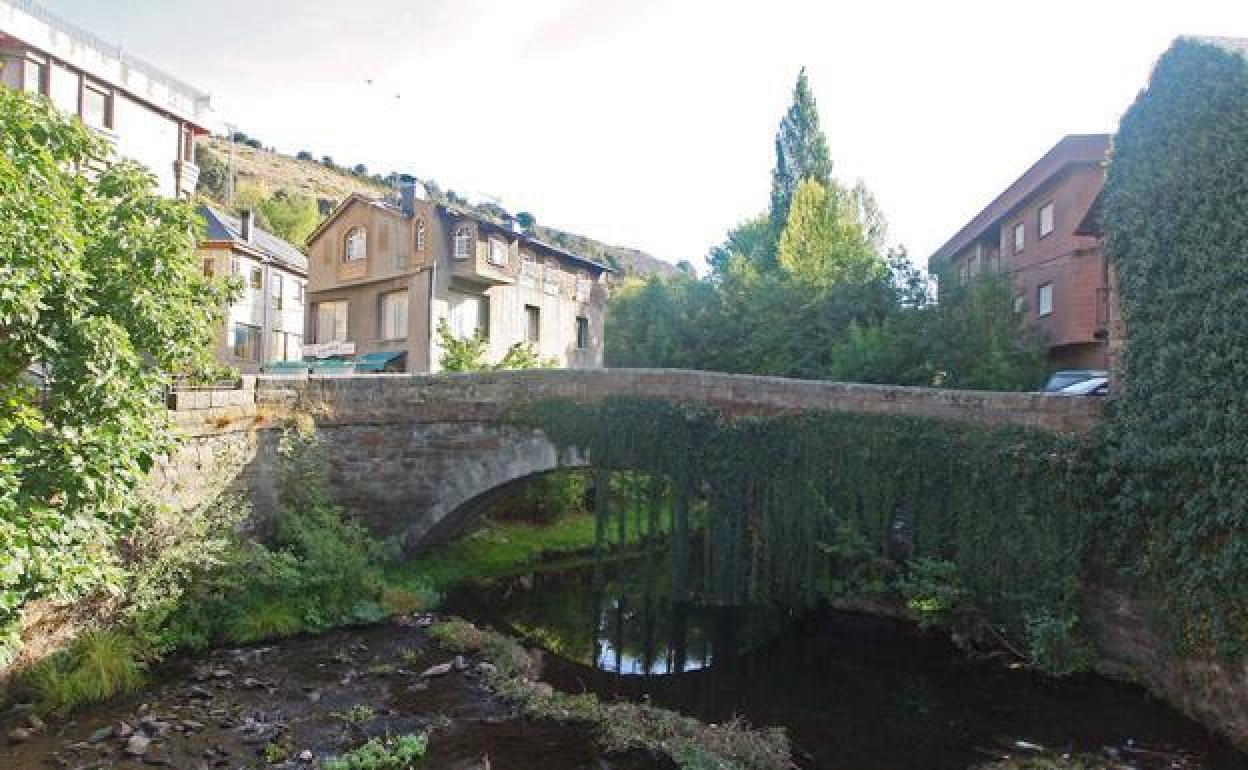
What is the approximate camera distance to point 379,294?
2662cm

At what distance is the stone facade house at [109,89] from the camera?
1656cm

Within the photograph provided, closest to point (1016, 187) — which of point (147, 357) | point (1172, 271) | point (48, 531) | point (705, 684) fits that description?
point (1172, 271)

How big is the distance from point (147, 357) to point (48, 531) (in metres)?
3.24

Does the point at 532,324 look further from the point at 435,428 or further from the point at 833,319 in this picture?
the point at 435,428

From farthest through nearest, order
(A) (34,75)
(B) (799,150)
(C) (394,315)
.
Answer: (B) (799,150), (C) (394,315), (A) (34,75)

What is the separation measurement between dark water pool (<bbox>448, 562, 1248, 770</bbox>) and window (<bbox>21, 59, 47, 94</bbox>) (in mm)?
14514

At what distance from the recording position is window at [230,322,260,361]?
28109mm

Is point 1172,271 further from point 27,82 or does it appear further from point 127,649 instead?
point 27,82

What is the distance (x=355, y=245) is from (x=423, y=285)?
4.42 meters

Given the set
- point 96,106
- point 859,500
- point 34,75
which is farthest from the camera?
point 96,106

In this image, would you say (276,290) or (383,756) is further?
(276,290)

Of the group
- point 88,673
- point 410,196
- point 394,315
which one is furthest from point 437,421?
point 410,196

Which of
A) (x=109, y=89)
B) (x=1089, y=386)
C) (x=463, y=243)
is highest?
(x=109, y=89)

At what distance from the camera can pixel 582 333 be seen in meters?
31.8
